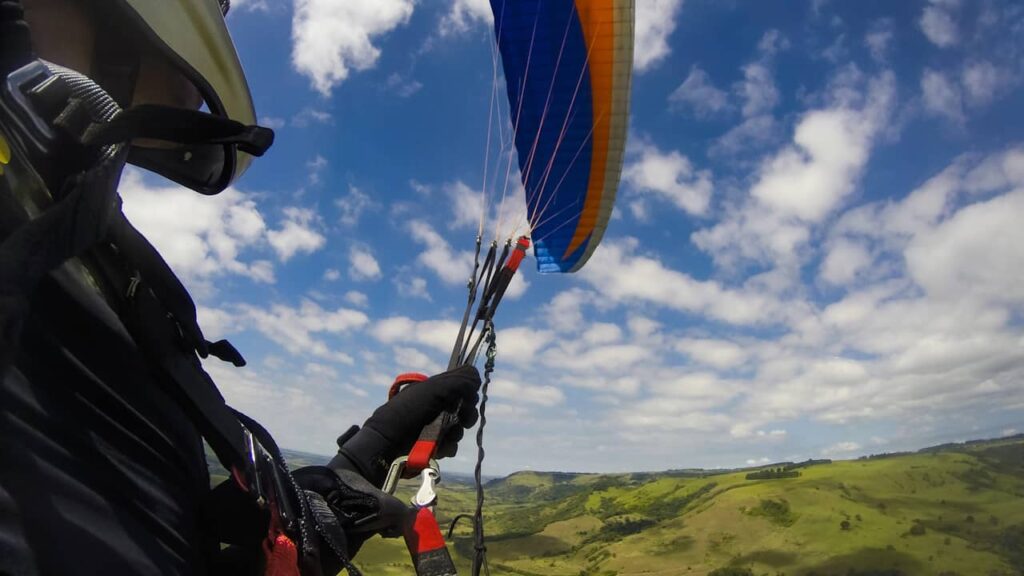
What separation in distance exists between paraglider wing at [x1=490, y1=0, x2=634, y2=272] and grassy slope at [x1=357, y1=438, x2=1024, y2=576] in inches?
3943

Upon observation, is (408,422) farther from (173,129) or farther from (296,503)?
(173,129)

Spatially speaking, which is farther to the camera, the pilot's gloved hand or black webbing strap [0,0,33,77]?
the pilot's gloved hand

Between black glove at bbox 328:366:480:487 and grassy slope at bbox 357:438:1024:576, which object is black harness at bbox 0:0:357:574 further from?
grassy slope at bbox 357:438:1024:576

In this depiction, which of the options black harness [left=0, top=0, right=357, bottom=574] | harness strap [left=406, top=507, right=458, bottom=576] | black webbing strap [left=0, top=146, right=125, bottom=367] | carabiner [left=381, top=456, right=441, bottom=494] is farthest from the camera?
carabiner [left=381, top=456, right=441, bottom=494]

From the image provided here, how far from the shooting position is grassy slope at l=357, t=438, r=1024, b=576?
120m

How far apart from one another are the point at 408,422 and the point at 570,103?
7.67 m

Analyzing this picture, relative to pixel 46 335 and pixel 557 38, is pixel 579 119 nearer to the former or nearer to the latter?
pixel 557 38

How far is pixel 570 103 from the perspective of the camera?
9.94 m

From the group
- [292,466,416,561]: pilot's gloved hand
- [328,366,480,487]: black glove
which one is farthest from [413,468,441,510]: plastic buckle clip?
[292,466,416,561]: pilot's gloved hand

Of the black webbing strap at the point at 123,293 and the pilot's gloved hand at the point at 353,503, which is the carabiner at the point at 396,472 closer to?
the pilot's gloved hand at the point at 353,503

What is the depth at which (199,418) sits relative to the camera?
139cm

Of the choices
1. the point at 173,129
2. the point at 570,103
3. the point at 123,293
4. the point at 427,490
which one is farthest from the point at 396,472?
the point at 570,103

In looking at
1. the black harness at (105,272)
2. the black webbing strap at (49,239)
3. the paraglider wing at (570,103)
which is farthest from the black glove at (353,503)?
the paraglider wing at (570,103)

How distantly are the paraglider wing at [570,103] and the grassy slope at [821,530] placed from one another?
100153mm
